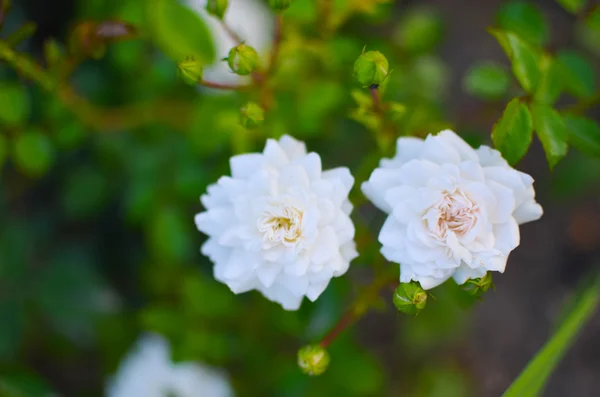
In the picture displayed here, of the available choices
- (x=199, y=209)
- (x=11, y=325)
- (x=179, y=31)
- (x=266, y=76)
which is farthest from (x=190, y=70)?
(x=11, y=325)

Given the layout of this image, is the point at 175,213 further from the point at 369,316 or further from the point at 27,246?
the point at 369,316

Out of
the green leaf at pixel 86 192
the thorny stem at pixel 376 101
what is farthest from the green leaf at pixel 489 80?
the green leaf at pixel 86 192

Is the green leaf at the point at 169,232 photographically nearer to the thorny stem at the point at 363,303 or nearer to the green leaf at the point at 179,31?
the green leaf at the point at 179,31

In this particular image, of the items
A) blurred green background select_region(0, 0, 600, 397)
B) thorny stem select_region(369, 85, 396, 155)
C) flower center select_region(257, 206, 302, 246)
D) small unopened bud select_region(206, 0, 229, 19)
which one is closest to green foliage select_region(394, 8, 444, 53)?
blurred green background select_region(0, 0, 600, 397)

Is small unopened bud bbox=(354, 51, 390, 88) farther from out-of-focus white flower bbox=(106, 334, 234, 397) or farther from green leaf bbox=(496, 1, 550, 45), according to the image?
out-of-focus white flower bbox=(106, 334, 234, 397)

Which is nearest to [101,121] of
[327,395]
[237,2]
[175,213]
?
[175,213]

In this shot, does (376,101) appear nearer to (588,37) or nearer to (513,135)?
(513,135)
